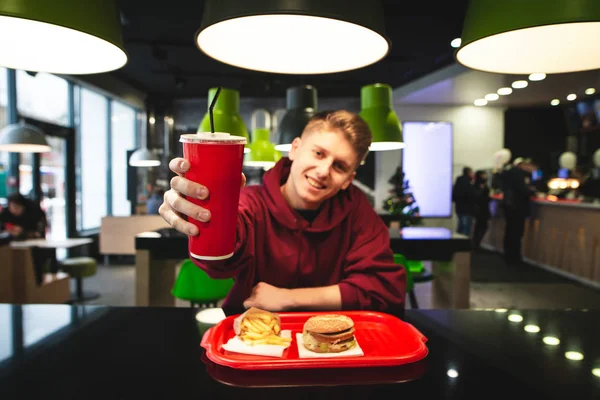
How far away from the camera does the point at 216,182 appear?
0.93 m

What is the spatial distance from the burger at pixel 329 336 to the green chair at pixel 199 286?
1.42 metres

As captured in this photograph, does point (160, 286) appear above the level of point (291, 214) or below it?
below

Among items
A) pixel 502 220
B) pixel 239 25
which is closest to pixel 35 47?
pixel 239 25

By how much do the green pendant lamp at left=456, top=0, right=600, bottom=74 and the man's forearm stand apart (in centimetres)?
84

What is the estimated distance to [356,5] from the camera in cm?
87

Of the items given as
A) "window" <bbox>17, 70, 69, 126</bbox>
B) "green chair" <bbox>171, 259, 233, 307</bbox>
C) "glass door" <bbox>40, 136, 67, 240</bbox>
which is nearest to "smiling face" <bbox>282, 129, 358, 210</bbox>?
"green chair" <bbox>171, 259, 233, 307</bbox>

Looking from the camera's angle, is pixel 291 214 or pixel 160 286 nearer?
pixel 291 214

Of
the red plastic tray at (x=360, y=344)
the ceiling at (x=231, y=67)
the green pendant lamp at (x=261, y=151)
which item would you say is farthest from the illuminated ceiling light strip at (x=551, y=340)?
the ceiling at (x=231, y=67)

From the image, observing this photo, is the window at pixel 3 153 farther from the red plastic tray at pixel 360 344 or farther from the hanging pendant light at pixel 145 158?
the red plastic tray at pixel 360 344

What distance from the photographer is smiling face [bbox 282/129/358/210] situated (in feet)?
4.94

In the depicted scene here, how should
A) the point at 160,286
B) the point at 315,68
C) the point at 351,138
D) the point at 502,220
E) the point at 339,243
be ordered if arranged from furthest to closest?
the point at 502,220 < the point at 160,286 < the point at 339,243 < the point at 351,138 < the point at 315,68

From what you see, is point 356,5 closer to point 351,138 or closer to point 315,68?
point 315,68

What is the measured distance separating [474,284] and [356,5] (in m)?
6.19

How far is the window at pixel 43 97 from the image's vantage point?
6102mm
